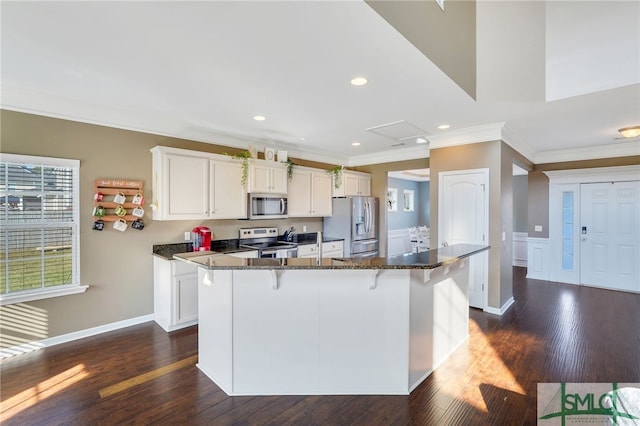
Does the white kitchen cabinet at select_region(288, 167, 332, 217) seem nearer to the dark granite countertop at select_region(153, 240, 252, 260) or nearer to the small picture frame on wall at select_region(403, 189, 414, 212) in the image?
the dark granite countertop at select_region(153, 240, 252, 260)

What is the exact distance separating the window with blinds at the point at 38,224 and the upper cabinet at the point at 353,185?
4046 millimetres

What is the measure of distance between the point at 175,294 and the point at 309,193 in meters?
2.80

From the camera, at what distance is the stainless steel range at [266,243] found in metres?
4.52

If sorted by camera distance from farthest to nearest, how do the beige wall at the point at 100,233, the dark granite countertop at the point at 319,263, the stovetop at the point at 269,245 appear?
the stovetop at the point at 269,245
the beige wall at the point at 100,233
the dark granite countertop at the point at 319,263

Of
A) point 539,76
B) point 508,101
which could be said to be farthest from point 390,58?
point 539,76

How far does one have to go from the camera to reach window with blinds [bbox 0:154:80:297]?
2.93 m

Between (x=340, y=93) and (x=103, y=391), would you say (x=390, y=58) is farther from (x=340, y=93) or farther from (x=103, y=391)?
(x=103, y=391)

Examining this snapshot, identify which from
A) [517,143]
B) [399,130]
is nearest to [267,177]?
[399,130]

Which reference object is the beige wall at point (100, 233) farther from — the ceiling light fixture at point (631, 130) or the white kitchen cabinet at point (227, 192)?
the ceiling light fixture at point (631, 130)

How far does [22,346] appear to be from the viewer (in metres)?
3.03

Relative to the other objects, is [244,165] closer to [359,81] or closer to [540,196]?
[359,81]

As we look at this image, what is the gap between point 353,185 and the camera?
608cm

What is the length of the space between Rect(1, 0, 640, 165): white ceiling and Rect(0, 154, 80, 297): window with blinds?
0.60m

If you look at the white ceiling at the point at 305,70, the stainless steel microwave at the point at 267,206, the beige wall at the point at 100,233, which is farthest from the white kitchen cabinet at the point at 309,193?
the beige wall at the point at 100,233
